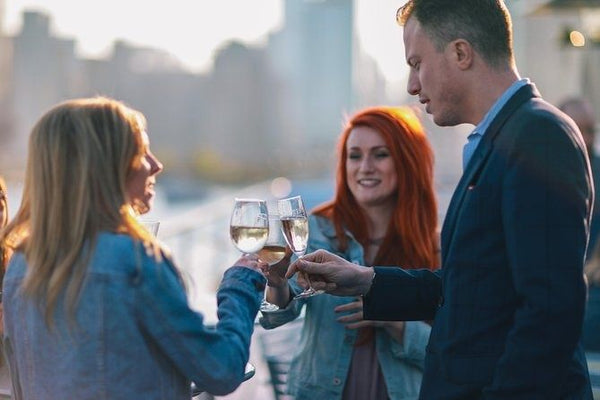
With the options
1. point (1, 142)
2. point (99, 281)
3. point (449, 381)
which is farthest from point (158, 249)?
point (1, 142)

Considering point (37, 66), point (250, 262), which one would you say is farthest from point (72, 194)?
point (37, 66)

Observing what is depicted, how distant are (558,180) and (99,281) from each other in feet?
2.98

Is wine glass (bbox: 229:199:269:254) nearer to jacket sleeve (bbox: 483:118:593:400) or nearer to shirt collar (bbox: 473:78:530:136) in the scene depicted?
shirt collar (bbox: 473:78:530:136)

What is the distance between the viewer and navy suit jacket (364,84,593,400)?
1871 millimetres

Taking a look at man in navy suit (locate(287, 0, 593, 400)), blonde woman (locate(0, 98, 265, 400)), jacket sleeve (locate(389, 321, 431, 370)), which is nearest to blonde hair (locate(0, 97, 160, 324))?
blonde woman (locate(0, 98, 265, 400))

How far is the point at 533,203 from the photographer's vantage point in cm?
189

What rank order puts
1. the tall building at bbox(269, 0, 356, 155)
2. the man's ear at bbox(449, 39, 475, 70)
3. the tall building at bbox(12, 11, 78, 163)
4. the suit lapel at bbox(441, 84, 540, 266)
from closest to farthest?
the suit lapel at bbox(441, 84, 540, 266)
the man's ear at bbox(449, 39, 475, 70)
the tall building at bbox(12, 11, 78, 163)
the tall building at bbox(269, 0, 356, 155)

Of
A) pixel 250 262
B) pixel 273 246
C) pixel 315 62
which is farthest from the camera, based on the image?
pixel 315 62

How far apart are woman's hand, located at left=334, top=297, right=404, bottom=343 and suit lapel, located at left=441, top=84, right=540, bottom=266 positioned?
952 millimetres

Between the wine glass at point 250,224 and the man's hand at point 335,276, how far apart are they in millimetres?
164

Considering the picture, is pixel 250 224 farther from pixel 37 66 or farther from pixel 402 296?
pixel 37 66

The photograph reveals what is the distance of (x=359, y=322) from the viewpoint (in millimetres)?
3062

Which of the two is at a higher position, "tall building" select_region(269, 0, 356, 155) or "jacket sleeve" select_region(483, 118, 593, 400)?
"jacket sleeve" select_region(483, 118, 593, 400)

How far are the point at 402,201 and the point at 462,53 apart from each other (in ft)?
4.09
